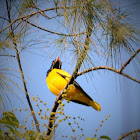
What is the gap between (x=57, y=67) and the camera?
875 millimetres

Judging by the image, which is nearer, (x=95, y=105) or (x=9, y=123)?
(x=9, y=123)

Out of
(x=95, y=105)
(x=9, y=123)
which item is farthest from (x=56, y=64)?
(x=9, y=123)

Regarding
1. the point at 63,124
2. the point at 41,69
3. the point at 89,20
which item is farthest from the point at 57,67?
the point at 89,20

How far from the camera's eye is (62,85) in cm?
89

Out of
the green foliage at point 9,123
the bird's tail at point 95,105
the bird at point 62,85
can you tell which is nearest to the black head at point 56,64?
the bird at point 62,85

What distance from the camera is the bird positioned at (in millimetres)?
834

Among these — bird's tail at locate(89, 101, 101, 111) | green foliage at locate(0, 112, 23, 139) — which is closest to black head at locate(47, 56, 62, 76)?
bird's tail at locate(89, 101, 101, 111)

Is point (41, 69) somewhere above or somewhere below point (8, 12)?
below

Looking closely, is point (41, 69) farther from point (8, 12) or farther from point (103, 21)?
point (103, 21)

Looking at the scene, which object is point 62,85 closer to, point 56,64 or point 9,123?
point 56,64

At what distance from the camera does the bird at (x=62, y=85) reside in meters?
0.83

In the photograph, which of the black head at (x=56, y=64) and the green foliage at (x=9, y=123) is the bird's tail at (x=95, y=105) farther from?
the green foliage at (x=9, y=123)

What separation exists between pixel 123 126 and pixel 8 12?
2.20ft

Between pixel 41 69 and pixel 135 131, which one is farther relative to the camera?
pixel 41 69
